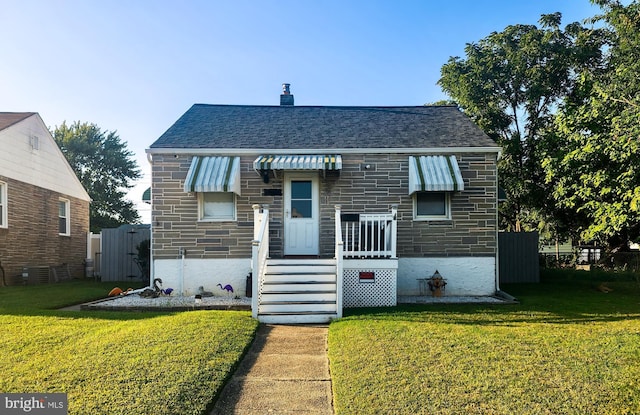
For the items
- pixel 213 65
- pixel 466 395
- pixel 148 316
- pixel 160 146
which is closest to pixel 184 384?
pixel 466 395

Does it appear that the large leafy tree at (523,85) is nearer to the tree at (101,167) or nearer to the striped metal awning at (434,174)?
the striped metal awning at (434,174)

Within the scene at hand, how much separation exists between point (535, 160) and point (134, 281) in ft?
49.2

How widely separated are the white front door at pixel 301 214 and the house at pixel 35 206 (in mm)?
9284

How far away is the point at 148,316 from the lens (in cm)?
789

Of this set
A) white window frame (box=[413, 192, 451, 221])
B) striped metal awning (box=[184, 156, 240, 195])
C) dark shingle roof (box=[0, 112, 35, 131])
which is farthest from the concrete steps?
dark shingle roof (box=[0, 112, 35, 131])

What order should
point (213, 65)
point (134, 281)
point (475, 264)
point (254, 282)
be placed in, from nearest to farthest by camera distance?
point (254, 282) → point (475, 264) → point (213, 65) → point (134, 281)

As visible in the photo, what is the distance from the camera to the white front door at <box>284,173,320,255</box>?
10586mm

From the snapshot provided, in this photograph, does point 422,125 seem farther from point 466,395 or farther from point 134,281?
point 134,281

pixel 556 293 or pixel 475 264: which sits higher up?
pixel 475 264

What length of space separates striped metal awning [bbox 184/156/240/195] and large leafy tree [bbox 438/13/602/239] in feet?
36.5

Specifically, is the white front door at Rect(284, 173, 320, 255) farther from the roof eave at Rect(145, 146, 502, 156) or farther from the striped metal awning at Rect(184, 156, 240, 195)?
the striped metal awning at Rect(184, 156, 240, 195)

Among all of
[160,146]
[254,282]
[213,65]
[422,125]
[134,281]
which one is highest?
[213,65]

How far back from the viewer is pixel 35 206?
50.6ft

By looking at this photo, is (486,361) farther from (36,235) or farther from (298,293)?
(36,235)
